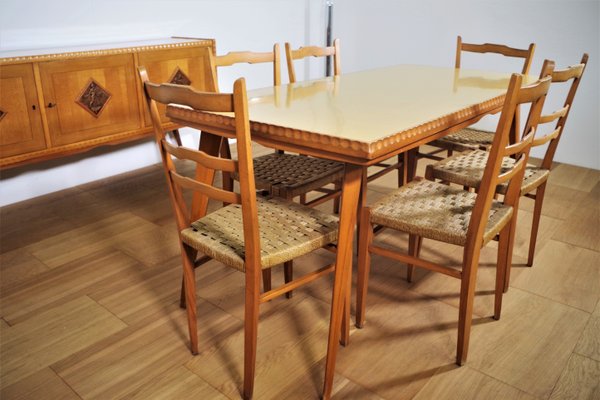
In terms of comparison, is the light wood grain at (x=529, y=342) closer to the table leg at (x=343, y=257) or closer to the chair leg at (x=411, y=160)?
the table leg at (x=343, y=257)

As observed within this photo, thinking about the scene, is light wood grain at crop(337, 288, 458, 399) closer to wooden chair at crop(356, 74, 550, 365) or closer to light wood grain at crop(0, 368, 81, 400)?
wooden chair at crop(356, 74, 550, 365)

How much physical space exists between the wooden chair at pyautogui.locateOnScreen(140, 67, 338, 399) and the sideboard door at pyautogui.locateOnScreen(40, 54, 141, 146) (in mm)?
1217

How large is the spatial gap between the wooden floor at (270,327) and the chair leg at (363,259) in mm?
82

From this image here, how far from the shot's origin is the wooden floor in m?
1.58

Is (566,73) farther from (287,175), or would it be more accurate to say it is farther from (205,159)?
(205,159)

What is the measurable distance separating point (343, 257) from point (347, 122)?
0.39 m

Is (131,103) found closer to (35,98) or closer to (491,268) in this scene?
(35,98)

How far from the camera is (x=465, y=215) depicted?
167cm

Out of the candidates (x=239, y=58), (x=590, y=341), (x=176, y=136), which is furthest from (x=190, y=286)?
(x=176, y=136)

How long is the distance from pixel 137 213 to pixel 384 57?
8.67 feet

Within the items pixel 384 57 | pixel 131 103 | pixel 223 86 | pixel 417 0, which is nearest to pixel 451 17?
pixel 417 0

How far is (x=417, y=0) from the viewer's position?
4129 mm

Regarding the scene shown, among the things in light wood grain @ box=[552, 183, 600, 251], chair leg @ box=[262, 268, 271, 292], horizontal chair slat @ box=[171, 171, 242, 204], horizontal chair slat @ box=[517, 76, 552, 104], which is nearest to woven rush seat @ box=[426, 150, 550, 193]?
horizontal chair slat @ box=[517, 76, 552, 104]

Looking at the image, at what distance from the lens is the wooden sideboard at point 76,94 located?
242cm
